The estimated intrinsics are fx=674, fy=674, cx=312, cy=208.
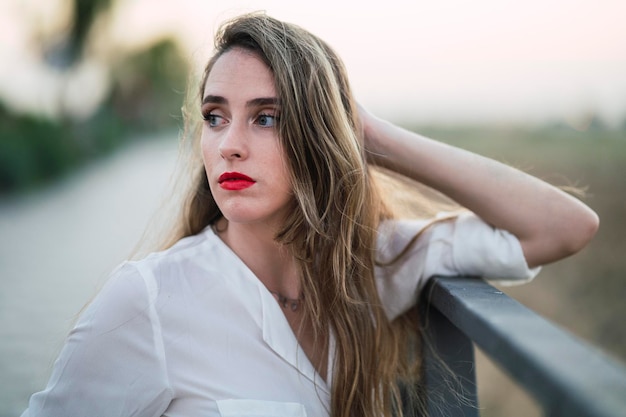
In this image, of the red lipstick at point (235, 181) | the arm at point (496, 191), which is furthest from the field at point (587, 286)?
the red lipstick at point (235, 181)

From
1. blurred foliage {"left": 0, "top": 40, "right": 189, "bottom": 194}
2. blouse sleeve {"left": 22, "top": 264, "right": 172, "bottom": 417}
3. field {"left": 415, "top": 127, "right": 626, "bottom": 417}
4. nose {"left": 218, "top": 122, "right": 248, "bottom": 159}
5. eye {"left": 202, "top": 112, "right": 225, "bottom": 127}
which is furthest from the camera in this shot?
blurred foliage {"left": 0, "top": 40, "right": 189, "bottom": 194}

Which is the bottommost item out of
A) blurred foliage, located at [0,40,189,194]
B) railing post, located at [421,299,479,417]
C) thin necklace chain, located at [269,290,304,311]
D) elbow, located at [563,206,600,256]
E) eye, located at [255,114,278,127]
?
blurred foliage, located at [0,40,189,194]

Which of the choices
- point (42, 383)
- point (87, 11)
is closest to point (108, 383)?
point (42, 383)

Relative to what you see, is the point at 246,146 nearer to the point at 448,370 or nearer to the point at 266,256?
the point at 266,256

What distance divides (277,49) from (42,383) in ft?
10.5

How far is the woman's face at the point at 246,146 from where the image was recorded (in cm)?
185

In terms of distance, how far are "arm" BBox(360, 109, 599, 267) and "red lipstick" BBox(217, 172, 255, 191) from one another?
471 millimetres

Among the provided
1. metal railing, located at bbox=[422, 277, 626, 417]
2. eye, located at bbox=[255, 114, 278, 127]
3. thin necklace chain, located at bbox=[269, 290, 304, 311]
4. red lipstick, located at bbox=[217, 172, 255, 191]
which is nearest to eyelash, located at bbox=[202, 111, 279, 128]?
eye, located at bbox=[255, 114, 278, 127]

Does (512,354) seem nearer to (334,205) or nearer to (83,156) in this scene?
(334,205)

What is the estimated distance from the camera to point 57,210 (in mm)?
12102

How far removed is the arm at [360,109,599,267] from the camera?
204 cm

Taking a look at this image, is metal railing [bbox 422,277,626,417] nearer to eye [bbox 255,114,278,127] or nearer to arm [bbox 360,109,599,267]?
arm [bbox 360,109,599,267]

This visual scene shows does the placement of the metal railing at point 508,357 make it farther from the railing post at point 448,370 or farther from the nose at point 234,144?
the nose at point 234,144

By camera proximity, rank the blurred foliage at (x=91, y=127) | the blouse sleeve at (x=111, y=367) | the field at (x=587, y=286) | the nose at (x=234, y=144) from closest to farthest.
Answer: the blouse sleeve at (x=111, y=367) → the nose at (x=234, y=144) → the field at (x=587, y=286) → the blurred foliage at (x=91, y=127)
